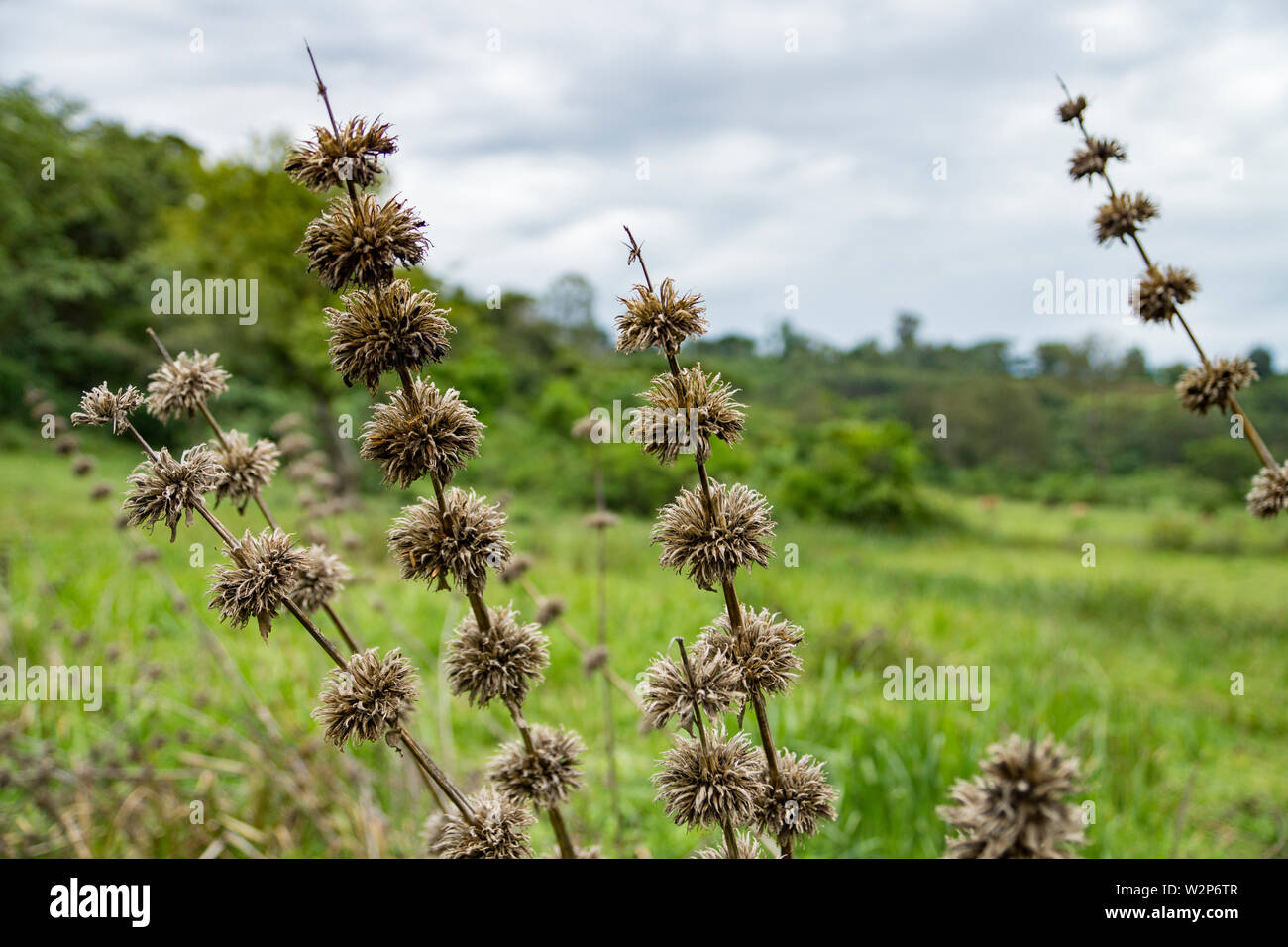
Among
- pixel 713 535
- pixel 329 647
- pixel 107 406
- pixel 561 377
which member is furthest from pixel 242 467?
pixel 561 377

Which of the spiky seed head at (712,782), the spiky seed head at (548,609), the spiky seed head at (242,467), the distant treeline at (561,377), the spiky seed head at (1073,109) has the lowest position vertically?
the spiky seed head at (712,782)

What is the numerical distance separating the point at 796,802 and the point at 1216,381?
1.24m

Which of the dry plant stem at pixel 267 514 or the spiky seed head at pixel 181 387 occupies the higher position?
the spiky seed head at pixel 181 387

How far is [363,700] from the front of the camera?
40.5 inches

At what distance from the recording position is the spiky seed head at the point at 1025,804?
69 cm

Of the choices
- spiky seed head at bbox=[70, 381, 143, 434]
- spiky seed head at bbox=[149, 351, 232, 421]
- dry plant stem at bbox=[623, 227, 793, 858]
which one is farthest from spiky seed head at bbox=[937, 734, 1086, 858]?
spiky seed head at bbox=[149, 351, 232, 421]

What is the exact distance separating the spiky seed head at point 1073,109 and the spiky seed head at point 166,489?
1737 mm

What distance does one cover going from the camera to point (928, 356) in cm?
1322

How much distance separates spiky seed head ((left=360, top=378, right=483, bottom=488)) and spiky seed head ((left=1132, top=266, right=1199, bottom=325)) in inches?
54.1

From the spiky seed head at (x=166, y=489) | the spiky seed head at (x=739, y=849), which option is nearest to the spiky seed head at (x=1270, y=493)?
the spiky seed head at (x=739, y=849)

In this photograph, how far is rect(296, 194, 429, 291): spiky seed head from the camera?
3.16ft

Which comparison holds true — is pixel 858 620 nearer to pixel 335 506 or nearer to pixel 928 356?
pixel 335 506

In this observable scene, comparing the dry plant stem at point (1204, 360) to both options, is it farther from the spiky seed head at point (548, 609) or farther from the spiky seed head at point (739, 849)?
the spiky seed head at point (548, 609)
